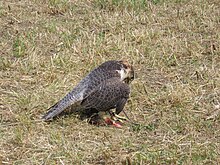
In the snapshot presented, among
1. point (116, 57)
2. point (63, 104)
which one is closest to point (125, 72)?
point (63, 104)

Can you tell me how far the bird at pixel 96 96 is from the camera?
4.84 metres

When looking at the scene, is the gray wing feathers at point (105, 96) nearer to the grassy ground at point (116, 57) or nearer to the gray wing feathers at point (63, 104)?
the gray wing feathers at point (63, 104)

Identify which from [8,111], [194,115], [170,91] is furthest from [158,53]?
[8,111]

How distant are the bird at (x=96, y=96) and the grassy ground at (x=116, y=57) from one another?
0.48 ft

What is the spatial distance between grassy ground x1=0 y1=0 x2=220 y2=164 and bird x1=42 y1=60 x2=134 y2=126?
0.15 metres

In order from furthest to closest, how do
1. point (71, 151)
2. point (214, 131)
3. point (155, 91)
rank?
point (155, 91) < point (214, 131) < point (71, 151)

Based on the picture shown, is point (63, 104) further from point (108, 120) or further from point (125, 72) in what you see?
point (125, 72)

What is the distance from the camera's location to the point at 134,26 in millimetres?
7379

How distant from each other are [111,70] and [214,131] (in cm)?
109

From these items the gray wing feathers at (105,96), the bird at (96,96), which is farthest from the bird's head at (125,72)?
the gray wing feathers at (105,96)

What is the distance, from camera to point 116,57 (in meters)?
6.43

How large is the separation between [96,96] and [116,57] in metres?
1.66

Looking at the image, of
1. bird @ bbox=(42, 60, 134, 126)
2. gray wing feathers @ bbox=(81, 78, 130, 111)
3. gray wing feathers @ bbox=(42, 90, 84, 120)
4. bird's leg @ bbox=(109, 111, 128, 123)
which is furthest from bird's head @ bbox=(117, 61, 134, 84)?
gray wing feathers @ bbox=(42, 90, 84, 120)

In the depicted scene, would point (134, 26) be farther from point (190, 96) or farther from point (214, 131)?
point (214, 131)
